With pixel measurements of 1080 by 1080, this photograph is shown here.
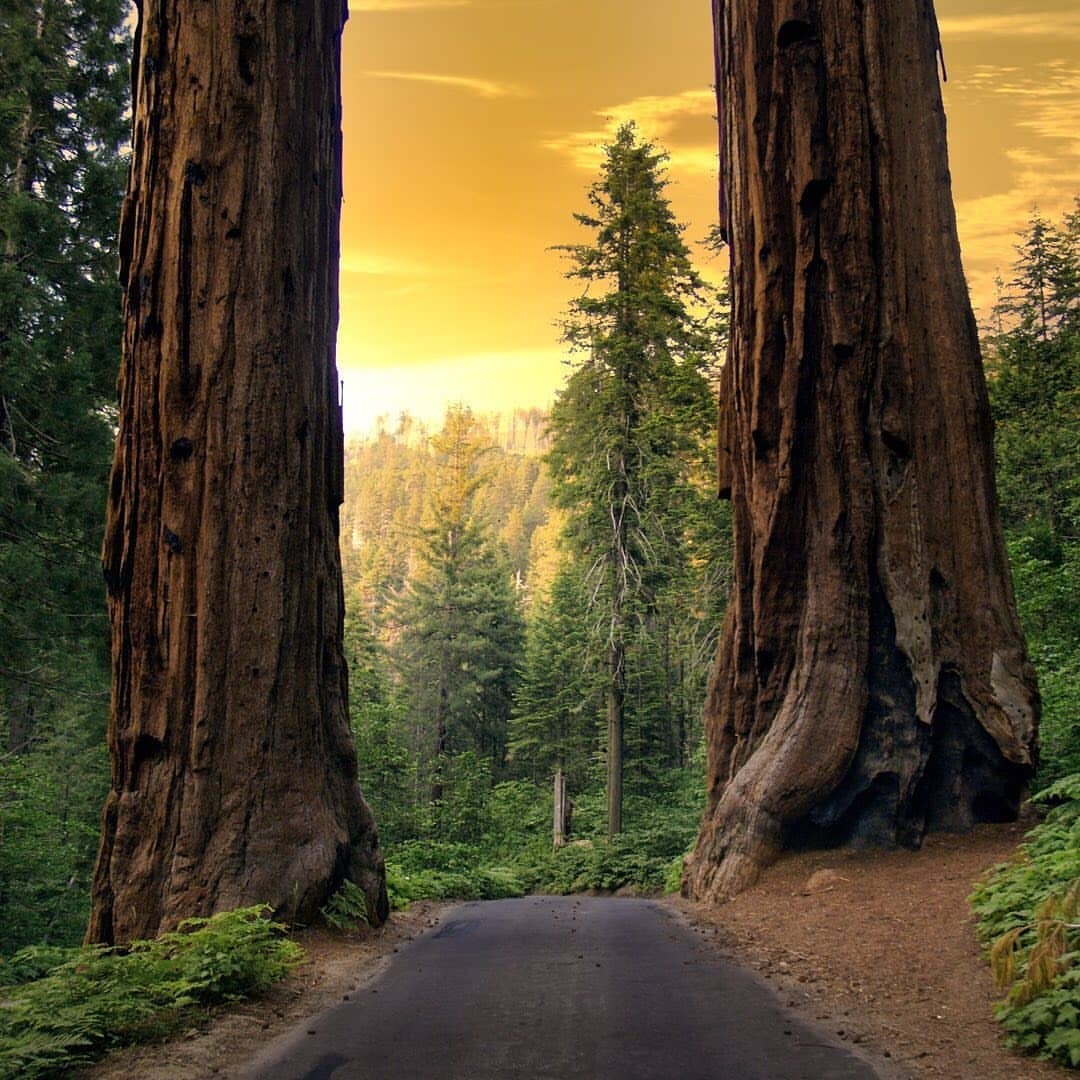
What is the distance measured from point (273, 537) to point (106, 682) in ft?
28.6

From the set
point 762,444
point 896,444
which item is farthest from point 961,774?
point 762,444

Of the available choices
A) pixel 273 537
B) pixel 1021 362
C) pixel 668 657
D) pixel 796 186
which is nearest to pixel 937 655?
pixel 796 186

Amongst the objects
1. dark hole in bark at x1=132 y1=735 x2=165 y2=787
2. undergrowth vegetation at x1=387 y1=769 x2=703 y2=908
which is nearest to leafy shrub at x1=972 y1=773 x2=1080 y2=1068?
dark hole in bark at x1=132 y1=735 x2=165 y2=787

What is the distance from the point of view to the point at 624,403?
86.7ft

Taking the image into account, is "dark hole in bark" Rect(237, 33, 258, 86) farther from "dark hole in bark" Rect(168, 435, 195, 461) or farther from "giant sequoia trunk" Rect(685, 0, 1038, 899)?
"giant sequoia trunk" Rect(685, 0, 1038, 899)

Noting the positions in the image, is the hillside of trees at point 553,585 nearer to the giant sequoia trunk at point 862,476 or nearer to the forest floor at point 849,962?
the forest floor at point 849,962

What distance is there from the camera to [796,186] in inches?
465

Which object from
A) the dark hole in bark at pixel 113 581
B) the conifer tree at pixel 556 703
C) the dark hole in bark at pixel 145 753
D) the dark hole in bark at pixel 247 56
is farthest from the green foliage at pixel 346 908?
the conifer tree at pixel 556 703

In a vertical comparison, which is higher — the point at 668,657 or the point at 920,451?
the point at 920,451

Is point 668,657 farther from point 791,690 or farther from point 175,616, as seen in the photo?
point 175,616

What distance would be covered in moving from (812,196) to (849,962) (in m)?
8.71

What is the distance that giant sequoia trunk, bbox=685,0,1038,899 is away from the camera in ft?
34.1

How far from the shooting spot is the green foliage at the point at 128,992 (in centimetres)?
440

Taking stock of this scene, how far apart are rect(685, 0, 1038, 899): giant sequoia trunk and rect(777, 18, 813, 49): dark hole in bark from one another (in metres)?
0.02
